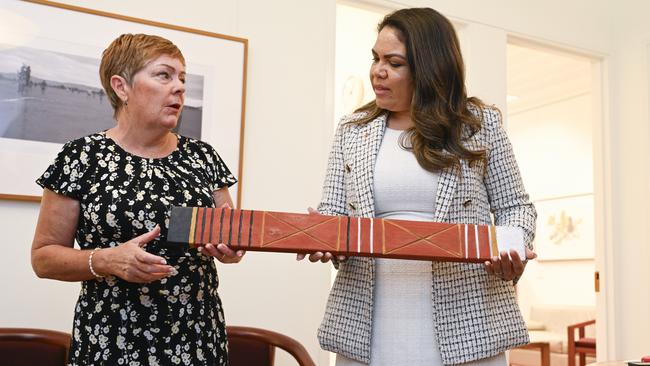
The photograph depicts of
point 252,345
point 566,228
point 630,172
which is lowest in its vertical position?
point 252,345

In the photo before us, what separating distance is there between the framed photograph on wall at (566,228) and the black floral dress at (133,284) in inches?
295

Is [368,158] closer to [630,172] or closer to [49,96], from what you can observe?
[49,96]

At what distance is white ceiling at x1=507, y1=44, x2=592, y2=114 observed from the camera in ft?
23.9

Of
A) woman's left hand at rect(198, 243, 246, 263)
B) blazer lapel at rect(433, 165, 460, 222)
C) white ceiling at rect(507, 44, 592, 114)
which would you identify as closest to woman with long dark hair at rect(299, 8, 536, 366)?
blazer lapel at rect(433, 165, 460, 222)

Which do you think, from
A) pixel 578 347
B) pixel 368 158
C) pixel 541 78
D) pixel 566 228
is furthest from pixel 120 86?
pixel 566 228

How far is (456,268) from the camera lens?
69.7 inches

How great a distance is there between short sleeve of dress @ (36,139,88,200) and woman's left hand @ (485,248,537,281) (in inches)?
38.5

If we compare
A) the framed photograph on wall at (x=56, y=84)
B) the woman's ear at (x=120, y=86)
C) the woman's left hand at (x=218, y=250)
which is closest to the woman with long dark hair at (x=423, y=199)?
the woman's left hand at (x=218, y=250)

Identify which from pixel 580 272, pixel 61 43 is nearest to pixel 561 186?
pixel 580 272

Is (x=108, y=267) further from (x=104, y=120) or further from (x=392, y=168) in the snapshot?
(x=104, y=120)

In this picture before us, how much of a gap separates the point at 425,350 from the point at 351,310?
196mm

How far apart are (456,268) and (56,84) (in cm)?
191

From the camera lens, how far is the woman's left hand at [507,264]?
5.43 feet

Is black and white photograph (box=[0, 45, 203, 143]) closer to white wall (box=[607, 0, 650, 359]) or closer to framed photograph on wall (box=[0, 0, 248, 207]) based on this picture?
framed photograph on wall (box=[0, 0, 248, 207])
